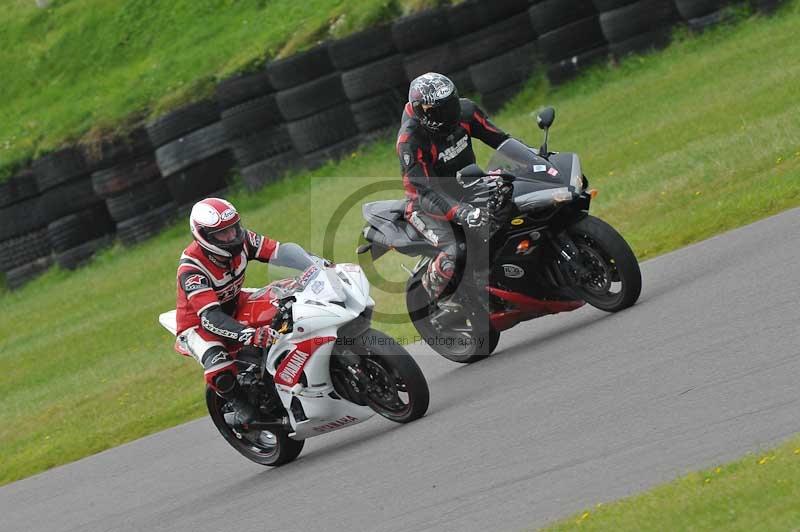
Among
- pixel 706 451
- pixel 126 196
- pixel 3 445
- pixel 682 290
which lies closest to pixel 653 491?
pixel 706 451

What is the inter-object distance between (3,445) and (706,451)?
28.8 feet

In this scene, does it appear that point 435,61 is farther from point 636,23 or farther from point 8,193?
point 8,193

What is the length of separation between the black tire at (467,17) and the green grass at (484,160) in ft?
4.31

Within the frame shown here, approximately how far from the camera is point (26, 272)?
947 inches

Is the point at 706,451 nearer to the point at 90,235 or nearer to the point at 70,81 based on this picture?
the point at 90,235

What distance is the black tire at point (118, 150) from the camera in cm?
2252

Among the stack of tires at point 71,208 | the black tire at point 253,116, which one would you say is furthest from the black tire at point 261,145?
the stack of tires at point 71,208

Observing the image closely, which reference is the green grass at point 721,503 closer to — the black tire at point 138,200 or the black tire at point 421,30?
the black tire at point 421,30

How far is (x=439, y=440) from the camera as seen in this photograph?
7781 mm

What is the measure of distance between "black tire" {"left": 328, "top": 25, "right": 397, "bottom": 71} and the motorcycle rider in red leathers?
11.7 metres

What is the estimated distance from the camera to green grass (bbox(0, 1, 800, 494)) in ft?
39.9

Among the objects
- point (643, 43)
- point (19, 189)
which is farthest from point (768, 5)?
point (19, 189)

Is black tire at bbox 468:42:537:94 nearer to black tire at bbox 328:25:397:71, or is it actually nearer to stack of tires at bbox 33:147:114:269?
black tire at bbox 328:25:397:71

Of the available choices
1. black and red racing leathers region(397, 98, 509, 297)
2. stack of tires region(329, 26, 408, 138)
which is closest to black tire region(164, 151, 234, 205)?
stack of tires region(329, 26, 408, 138)
